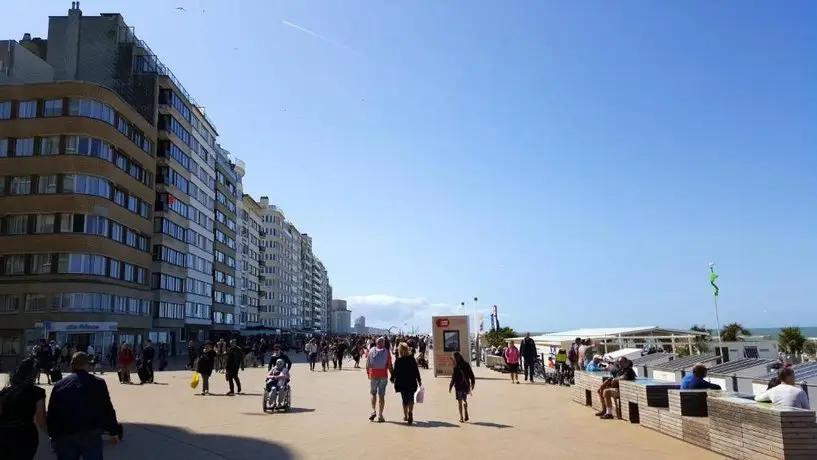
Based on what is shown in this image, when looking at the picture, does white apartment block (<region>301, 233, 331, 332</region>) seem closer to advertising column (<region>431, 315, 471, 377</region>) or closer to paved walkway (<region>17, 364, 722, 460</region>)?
advertising column (<region>431, 315, 471, 377</region>)

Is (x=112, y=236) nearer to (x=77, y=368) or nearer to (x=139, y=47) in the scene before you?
(x=139, y=47)

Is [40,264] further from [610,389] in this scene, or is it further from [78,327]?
[610,389]

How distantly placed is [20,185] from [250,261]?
60189mm

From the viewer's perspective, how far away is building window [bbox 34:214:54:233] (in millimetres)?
41500

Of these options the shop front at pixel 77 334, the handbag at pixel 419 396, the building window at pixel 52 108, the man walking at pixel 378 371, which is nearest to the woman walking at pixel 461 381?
the handbag at pixel 419 396

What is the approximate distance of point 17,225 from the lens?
137ft

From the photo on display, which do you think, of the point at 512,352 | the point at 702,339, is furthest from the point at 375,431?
the point at 702,339

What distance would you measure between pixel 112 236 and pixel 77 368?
139 ft

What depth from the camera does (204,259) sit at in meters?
68.9

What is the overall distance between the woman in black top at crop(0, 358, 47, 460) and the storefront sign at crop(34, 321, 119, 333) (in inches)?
1460

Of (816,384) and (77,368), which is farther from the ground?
(77,368)

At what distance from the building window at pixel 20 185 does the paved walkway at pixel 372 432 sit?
A: 30.2m

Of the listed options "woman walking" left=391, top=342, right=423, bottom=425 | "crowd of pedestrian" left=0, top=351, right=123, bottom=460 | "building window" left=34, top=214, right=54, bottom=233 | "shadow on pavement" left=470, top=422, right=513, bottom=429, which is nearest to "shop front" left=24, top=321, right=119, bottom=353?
"building window" left=34, top=214, right=54, bottom=233

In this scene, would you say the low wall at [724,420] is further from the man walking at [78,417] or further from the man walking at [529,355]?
the man walking at [529,355]
